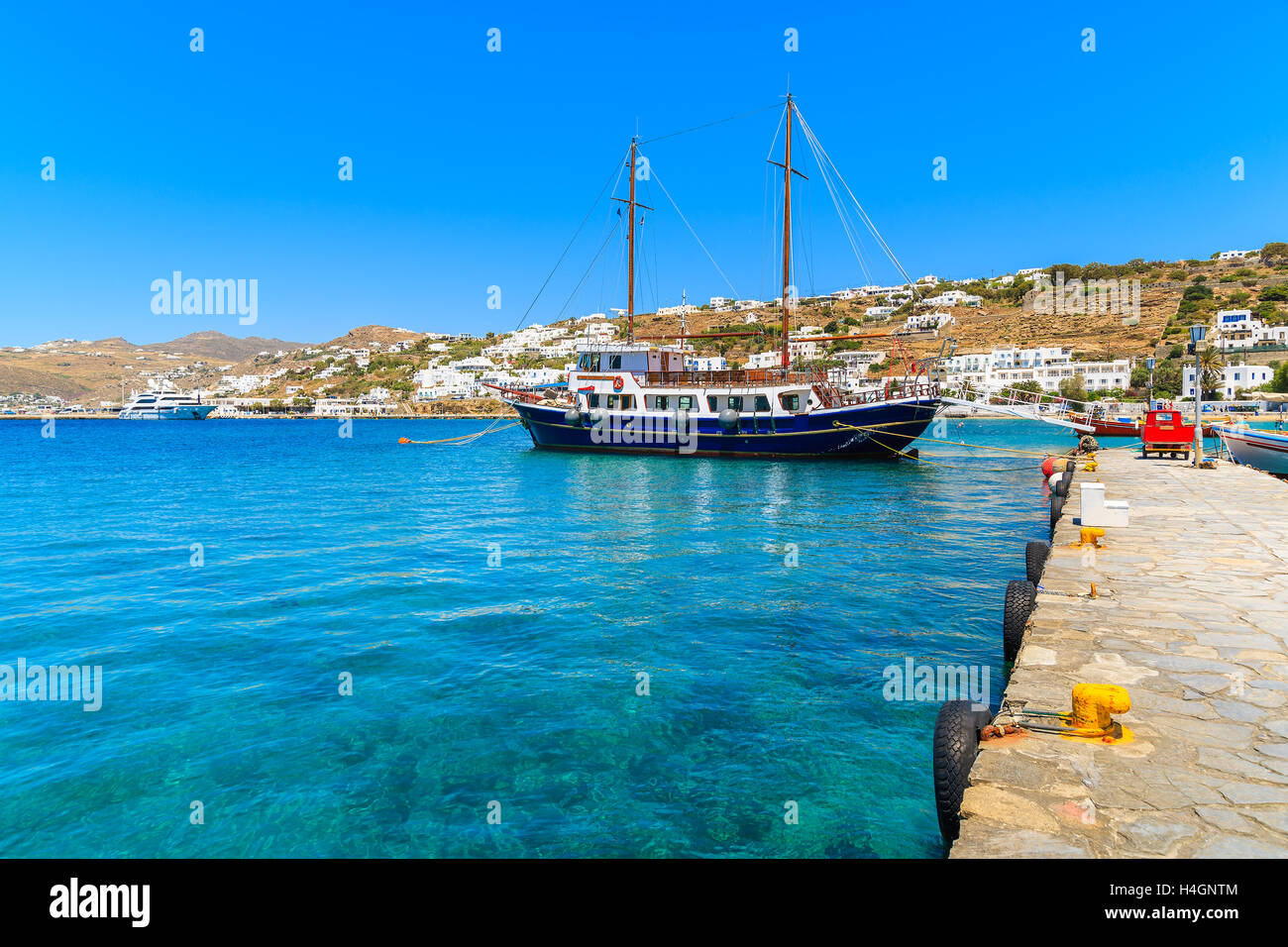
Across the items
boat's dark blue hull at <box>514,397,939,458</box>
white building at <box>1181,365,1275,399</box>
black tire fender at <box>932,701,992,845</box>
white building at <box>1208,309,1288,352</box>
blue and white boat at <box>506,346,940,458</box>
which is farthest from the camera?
white building at <box>1208,309,1288,352</box>

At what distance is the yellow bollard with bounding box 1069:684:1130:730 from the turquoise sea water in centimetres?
148

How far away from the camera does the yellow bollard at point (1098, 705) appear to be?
419cm

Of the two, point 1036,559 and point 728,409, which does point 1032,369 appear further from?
point 1036,559

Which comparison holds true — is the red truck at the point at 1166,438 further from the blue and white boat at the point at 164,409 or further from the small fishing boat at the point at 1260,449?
the blue and white boat at the point at 164,409

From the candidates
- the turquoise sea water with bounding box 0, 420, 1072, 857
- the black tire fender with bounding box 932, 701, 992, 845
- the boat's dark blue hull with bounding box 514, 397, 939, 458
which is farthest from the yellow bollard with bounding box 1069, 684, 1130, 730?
the boat's dark blue hull with bounding box 514, 397, 939, 458

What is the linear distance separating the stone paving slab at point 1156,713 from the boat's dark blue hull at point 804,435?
24.7 m

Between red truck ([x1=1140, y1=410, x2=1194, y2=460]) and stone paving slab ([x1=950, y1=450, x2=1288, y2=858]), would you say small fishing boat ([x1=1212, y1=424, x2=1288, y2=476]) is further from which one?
stone paving slab ([x1=950, y1=450, x2=1288, y2=858])

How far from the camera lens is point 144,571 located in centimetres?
1459

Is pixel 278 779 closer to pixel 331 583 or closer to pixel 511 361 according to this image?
pixel 331 583

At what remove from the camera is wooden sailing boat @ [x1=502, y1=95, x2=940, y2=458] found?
34375mm

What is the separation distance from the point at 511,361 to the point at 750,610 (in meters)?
157

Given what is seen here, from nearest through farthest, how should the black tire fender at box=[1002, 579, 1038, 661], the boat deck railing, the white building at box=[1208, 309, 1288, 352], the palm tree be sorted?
the black tire fender at box=[1002, 579, 1038, 661] → the boat deck railing → the palm tree → the white building at box=[1208, 309, 1288, 352]

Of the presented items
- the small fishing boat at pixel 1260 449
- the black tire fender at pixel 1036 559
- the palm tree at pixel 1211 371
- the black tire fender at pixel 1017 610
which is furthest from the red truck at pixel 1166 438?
the palm tree at pixel 1211 371
